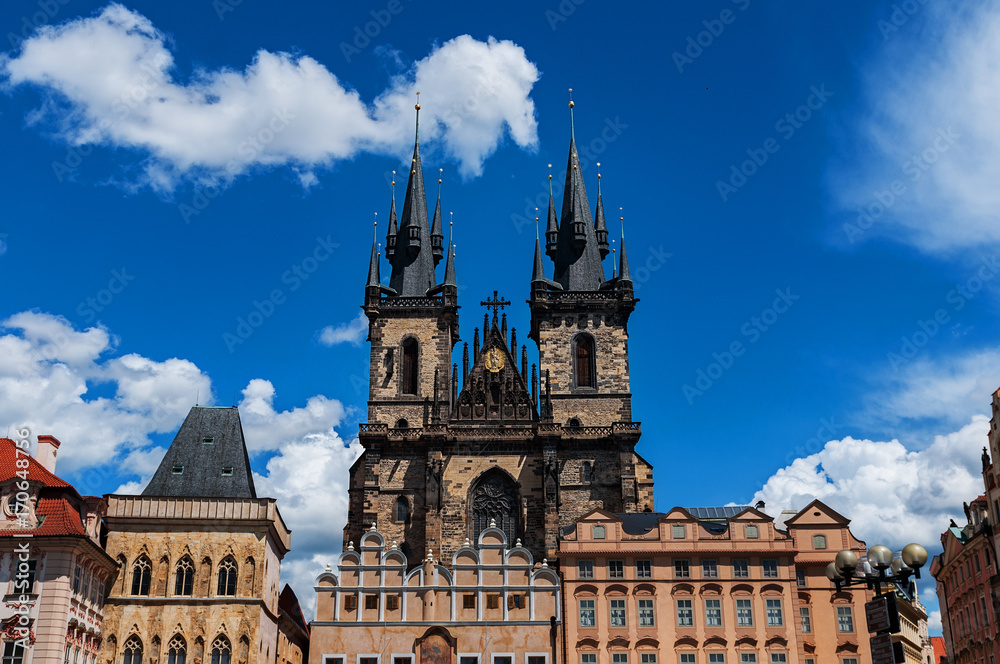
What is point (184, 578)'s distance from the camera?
41.9 metres

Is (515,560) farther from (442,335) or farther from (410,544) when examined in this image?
(442,335)

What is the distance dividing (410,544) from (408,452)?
581 cm

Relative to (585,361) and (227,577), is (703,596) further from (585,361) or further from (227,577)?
(585,361)

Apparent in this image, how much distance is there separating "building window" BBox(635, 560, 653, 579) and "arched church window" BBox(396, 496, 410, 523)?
1857 centimetres

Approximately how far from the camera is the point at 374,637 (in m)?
44.1

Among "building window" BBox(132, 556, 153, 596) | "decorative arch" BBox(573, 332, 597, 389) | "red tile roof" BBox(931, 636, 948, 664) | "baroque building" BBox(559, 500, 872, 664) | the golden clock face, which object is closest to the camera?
"building window" BBox(132, 556, 153, 596)

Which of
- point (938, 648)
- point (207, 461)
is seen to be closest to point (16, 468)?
point (207, 461)

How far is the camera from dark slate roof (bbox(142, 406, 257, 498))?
4519 centimetres

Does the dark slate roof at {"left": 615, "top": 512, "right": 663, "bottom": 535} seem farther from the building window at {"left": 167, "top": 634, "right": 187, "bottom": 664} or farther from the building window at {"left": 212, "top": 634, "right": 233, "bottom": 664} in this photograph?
the building window at {"left": 167, "top": 634, "right": 187, "bottom": 664}

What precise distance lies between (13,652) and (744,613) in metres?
29.8

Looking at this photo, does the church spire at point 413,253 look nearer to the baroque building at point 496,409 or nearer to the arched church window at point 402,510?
the baroque building at point 496,409

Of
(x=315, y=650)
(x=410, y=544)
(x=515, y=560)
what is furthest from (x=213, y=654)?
(x=410, y=544)

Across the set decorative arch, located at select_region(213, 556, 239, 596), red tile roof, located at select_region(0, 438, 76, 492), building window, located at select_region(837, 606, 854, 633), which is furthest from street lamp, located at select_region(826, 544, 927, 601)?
red tile roof, located at select_region(0, 438, 76, 492)

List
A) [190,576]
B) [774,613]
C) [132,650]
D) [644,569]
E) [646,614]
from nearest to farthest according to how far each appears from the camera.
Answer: [132,650] → [190,576] → [774,613] → [646,614] → [644,569]
